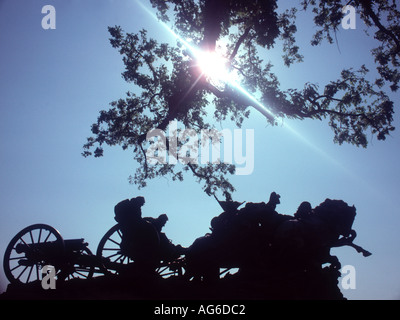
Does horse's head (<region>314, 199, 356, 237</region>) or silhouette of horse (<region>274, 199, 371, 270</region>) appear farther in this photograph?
horse's head (<region>314, 199, 356, 237</region>)

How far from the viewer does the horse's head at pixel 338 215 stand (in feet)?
19.4

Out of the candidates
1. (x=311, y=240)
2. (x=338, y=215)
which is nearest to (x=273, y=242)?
(x=311, y=240)

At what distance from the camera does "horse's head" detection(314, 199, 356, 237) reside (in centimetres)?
591

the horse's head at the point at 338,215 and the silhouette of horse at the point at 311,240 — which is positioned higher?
the horse's head at the point at 338,215

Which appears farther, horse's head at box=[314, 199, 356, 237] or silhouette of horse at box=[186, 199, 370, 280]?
horse's head at box=[314, 199, 356, 237]

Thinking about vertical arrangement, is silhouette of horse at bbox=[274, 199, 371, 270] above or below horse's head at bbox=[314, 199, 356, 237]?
below

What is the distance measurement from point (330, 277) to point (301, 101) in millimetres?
8341

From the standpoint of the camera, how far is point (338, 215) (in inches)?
234

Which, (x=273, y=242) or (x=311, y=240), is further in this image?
(x=273, y=242)

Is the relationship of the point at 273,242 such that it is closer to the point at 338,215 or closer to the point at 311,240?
the point at 311,240

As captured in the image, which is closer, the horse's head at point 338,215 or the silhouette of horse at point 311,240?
the silhouette of horse at point 311,240

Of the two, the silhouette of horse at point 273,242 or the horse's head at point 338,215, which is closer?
the silhouette of horse at point 273,242
